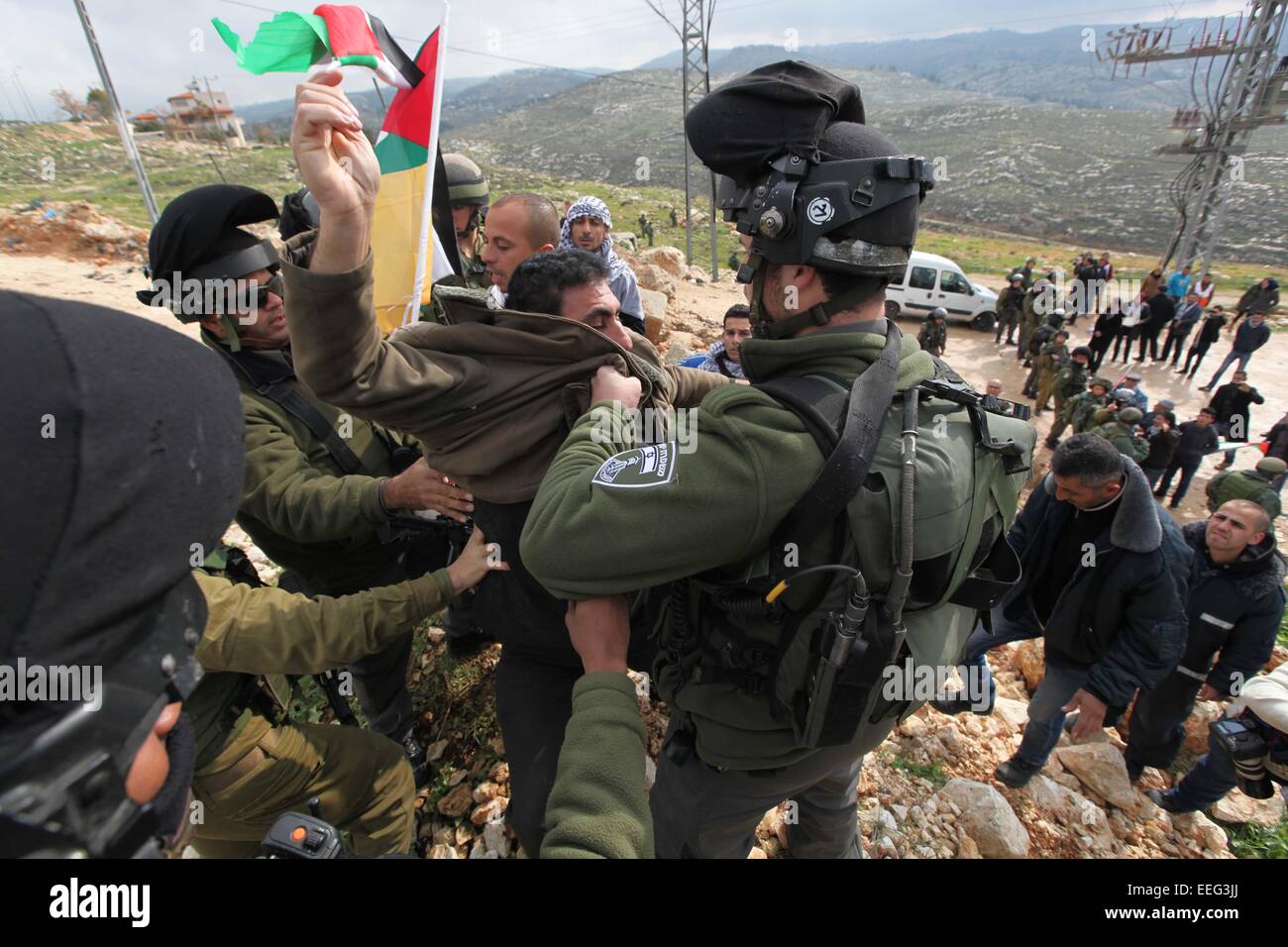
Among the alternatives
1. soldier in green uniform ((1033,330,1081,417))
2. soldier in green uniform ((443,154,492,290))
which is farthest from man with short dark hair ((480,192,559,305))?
soldier in green uniform ((1033,330,1081,417))

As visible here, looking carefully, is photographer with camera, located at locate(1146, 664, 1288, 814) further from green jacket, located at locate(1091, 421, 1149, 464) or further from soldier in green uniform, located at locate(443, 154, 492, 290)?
soldier in green uniform, located at locate(443, 154, 492, 290)

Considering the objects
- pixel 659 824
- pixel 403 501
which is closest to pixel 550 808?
pixel 659 824

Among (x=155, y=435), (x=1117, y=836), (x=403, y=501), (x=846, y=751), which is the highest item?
(x=155, y=435)

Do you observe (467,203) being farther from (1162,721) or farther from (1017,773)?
(1162,721)

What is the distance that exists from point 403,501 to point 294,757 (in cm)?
102

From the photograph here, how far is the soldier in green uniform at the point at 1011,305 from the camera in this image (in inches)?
620

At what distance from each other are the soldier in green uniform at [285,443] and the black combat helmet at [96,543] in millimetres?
1444

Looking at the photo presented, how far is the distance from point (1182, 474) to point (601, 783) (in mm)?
10559

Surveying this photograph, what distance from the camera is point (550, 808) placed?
1.41 meters

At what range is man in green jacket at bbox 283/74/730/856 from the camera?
1631 mm

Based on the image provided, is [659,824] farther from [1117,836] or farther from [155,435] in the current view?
[1117,836]

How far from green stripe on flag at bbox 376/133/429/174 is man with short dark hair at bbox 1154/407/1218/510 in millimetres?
9686

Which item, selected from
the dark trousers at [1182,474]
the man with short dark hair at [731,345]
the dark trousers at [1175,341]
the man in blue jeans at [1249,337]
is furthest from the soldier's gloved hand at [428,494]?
the dark trousers at [1175,341]

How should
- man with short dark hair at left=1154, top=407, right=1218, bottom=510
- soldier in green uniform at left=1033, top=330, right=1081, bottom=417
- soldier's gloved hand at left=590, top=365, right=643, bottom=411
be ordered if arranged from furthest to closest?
soldier in green uniform at left=1033, top=330, right=1081, bottom=417 → man with short dark hair at left=1154, top=407, right=1218, bottom=510 → soldier's gloved hand at left=590, top=365, right=643, bottom=411
